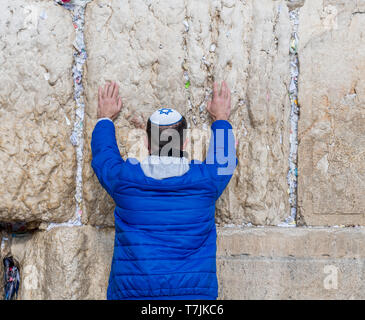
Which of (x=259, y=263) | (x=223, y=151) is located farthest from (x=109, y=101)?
(x=259, y=263)

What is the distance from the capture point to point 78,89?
2232 mm

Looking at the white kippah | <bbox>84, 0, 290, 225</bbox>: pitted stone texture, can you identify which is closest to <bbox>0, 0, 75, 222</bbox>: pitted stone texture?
<bbox>84, 0, 290, 225</bbox>: pitted stone texture

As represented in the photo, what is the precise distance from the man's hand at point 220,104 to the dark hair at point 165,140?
290 millimetres

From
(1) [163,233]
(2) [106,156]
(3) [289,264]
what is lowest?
(3) [289,264]

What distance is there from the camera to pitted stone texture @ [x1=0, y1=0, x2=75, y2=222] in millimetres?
2111

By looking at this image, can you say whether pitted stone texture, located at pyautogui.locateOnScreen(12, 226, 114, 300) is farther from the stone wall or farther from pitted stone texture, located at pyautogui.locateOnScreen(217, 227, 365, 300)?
pitted stone texture, located at pyautogui.locateOnScreen(217, 227, 365, 300)

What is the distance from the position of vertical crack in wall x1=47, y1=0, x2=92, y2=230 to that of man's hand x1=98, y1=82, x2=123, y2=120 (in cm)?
12

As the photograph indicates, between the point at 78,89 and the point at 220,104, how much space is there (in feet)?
2.27

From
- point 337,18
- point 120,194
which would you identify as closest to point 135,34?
point 120,194

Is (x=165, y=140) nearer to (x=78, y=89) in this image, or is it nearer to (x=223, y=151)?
(x=223, y=151)

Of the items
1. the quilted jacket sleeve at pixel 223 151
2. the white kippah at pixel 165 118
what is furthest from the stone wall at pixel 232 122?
the white kippah at pixel 165 118

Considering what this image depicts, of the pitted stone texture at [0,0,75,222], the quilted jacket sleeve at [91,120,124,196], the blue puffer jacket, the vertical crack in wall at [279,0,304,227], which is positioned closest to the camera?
the blue puffer jacket

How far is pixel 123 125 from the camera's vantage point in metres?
2.21

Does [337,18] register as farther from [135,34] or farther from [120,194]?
[120,194]
